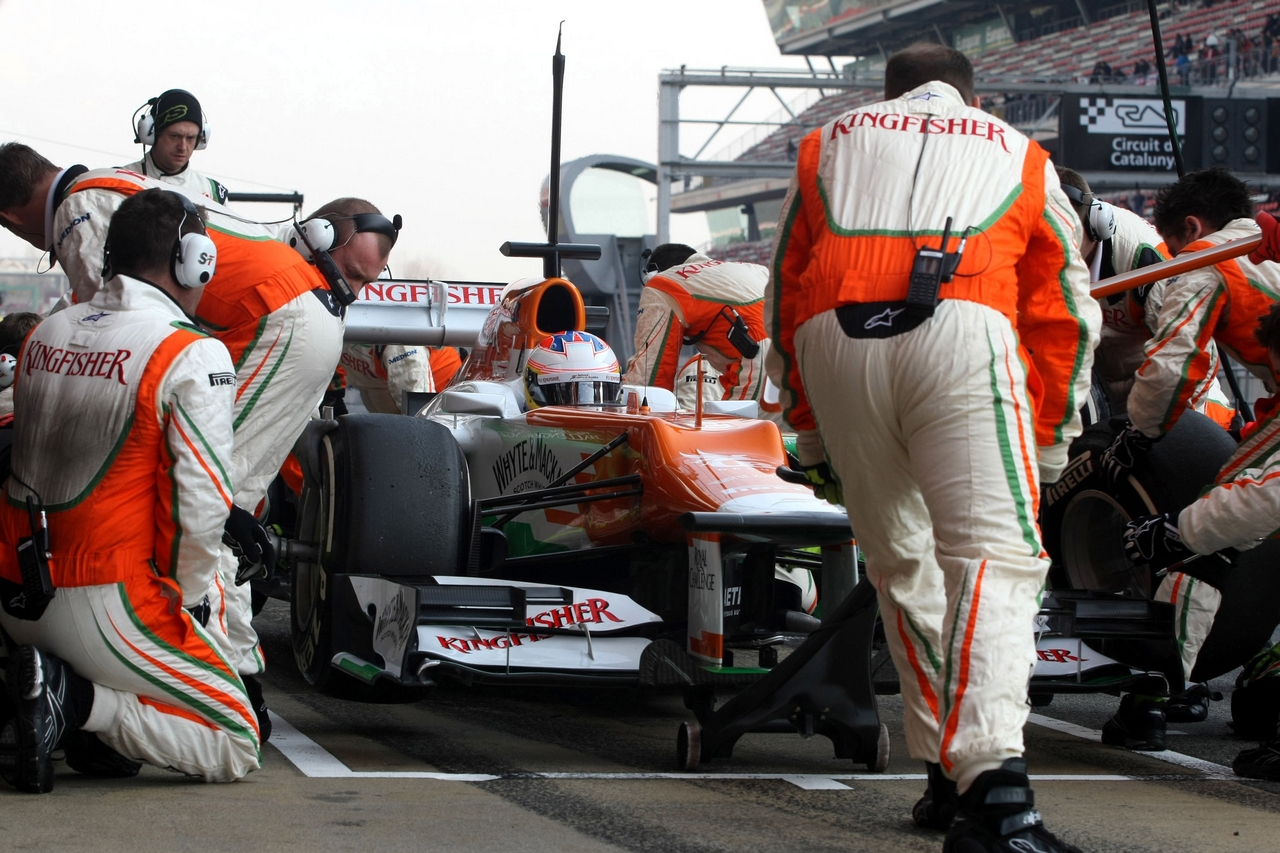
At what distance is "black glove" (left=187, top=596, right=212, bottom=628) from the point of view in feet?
12.7

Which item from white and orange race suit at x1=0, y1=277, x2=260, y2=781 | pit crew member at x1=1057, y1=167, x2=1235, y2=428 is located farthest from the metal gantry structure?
white and orange race suit at x1=0, y1=277, x2=260, y2=781

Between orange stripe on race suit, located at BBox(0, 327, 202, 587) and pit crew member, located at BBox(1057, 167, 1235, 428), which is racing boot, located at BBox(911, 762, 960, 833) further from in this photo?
pit crew member, located at BBox(1057, 167, 1235, 428)

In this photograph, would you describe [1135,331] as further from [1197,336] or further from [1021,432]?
[1021,432]

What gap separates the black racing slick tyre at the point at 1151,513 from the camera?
4.69 meters

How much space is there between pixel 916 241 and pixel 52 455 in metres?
2.07

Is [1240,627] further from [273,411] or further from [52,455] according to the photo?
[52,455]

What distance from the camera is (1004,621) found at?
285cm

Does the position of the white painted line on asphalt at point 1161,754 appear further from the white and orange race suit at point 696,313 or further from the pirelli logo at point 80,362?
the white and orange race suit at point 696,313

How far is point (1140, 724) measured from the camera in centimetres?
434

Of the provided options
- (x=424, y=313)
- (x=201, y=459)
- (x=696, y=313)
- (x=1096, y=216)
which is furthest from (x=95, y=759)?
(x=696, y=313)

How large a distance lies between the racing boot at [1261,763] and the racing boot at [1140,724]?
348mm

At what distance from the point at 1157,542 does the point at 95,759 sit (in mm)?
2912

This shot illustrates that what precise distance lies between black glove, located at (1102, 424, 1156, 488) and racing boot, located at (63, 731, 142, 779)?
3086 millimetres

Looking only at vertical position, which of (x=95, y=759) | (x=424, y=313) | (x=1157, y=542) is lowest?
(x=95, y=759)
